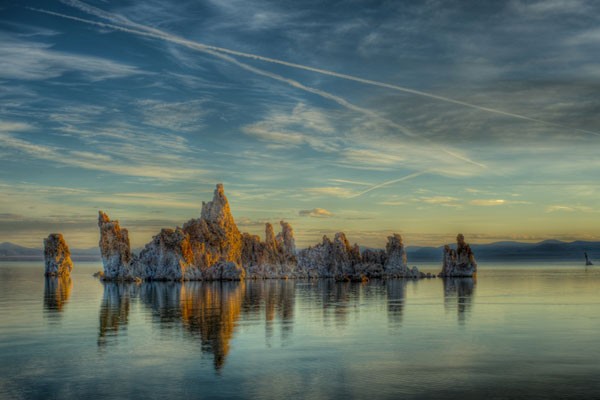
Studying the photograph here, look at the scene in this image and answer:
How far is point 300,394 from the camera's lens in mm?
22984

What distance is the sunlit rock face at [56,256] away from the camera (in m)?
148

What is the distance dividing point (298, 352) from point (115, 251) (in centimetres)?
10367

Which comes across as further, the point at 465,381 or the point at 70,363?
the point at 70,363

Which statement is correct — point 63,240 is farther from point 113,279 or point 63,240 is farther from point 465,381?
point 465,381

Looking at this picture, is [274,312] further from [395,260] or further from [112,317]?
[395,260]

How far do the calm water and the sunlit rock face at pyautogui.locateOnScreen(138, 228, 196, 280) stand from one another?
69.4 metres

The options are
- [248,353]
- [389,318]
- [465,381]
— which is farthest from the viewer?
[389,318]

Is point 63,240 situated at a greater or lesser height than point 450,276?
greater

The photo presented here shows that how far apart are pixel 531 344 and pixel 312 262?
121 metres

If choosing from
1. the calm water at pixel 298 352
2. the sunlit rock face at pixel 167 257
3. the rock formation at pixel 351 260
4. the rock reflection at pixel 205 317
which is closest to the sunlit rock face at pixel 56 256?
the sunlit rock face at pixel 167 257

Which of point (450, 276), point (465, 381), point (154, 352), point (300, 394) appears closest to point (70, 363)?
point (154, 352)

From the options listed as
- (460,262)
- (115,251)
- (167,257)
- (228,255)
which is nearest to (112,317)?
(167,257)

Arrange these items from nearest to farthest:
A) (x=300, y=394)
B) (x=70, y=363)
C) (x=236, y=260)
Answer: (x=300, y=394) → (x=70, y=363) → (x=236, y=260)

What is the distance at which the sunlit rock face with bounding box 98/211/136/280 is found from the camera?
415 feet
